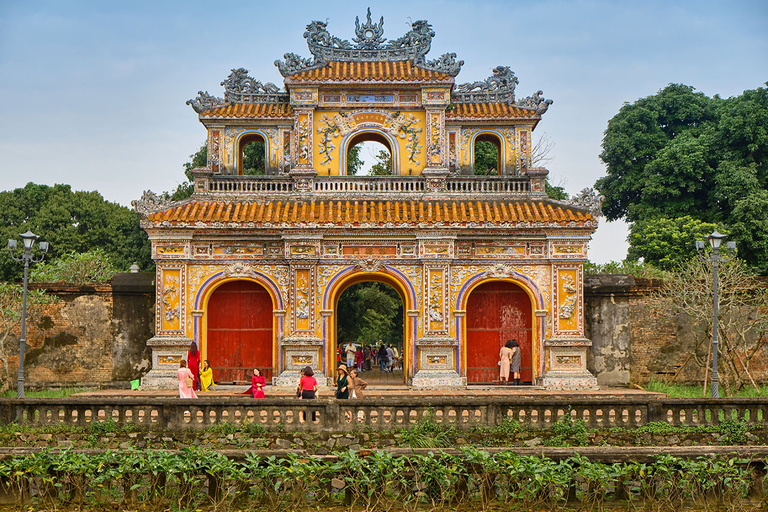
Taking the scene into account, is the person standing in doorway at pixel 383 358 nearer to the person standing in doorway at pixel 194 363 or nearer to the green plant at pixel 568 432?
the person standing in doorway at pixel 194 363

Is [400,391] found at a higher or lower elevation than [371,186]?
lower

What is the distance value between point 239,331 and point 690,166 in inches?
901

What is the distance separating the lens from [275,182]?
2134 cm

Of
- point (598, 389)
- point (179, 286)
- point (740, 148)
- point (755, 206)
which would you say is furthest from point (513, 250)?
point (740, 148)

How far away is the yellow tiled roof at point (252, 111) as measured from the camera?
21.9 m

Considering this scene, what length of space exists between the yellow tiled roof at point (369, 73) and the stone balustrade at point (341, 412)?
1122 centimetres

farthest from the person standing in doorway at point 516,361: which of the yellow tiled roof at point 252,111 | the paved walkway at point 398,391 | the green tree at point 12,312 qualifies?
the green tree at point 12,312

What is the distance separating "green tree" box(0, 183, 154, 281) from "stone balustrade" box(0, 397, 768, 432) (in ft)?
82.9

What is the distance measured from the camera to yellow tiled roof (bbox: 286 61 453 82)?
21438mm

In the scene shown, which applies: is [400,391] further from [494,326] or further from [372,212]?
[372,212]

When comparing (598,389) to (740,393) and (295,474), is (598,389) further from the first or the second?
(295,474)

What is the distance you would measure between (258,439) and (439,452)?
488cm

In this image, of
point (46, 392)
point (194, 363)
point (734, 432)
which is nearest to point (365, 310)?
point (194, 363)

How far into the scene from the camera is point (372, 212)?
2034 centimetres
